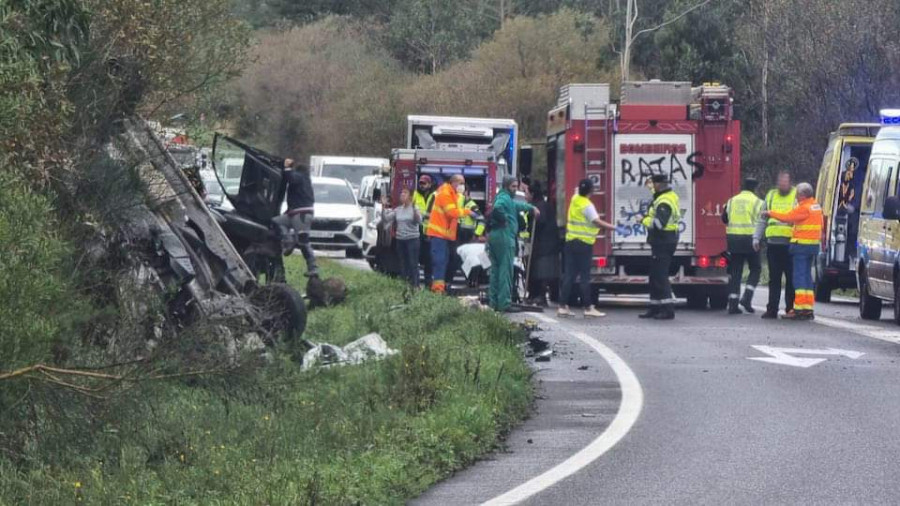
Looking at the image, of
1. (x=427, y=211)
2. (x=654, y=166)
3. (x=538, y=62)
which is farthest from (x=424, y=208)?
(x=538, y=62)

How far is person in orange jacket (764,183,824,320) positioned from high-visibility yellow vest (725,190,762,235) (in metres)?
0.64

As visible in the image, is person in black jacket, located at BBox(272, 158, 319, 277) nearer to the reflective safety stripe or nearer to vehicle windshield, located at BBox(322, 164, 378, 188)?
the reflective safety stripe

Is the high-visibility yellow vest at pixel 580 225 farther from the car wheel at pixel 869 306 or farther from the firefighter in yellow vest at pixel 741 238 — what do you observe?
the car wheel at pixel 869 306

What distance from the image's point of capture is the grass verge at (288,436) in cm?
781

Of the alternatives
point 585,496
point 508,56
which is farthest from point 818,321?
point 508,56

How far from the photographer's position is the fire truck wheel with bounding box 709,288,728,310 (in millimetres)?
21375

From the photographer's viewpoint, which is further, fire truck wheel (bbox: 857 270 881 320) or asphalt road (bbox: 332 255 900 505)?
fire truck wheel (bbox: 857 270 881 320)

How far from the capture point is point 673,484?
835 centimetres

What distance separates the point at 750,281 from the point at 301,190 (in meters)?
6.16

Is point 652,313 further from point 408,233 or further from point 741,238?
point 408,233

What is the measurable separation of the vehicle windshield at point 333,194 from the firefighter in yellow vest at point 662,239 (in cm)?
1587

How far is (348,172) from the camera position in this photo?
4150cm

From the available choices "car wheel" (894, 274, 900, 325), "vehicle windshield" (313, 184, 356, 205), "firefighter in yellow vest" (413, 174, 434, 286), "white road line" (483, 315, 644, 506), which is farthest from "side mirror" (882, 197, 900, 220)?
"vehicle windshield" (313, 184, 356, 205)

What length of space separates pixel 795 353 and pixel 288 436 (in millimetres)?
7043
